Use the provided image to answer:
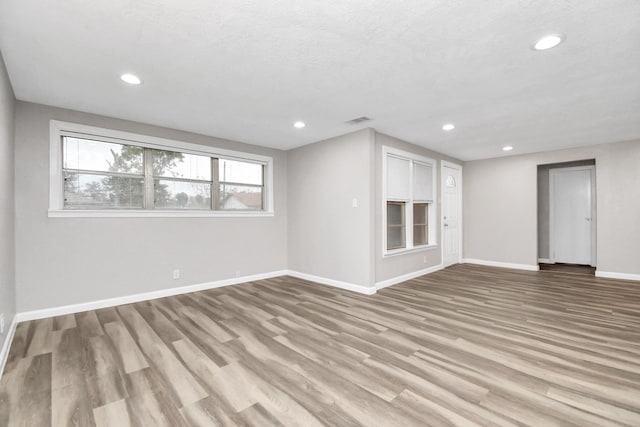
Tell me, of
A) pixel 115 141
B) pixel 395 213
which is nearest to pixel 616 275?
pixel 395 213

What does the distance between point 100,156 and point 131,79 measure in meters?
1.58

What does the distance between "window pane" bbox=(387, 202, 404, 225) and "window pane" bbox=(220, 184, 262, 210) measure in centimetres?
239

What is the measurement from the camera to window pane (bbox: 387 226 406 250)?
199 inches

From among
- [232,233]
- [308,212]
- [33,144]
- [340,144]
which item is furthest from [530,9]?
[33,144]

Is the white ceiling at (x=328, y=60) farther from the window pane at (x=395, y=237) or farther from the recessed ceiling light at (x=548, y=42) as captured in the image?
the window pane at (x=395, y=237)

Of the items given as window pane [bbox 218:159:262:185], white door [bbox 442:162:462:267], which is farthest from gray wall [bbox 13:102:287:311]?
white door [bbox 442:162:462:267]

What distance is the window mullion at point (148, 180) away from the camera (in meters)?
4.04

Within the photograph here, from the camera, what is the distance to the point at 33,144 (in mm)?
3221

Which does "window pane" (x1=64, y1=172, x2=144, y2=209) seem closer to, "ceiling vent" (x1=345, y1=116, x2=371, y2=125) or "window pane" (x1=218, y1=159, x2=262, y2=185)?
"window pane" (x1=218, y1=159, x2=262, y2=185)

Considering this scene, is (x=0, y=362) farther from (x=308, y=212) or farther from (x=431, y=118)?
(x=431, y=118)

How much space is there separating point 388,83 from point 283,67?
1042 mm

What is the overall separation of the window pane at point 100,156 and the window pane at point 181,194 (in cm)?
36

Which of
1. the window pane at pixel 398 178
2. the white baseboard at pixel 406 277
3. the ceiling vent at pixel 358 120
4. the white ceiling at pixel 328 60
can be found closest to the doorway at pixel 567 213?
the white ceiling at pixel 328 60

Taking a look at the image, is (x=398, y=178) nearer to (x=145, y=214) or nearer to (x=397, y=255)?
(x=397, y=255)
